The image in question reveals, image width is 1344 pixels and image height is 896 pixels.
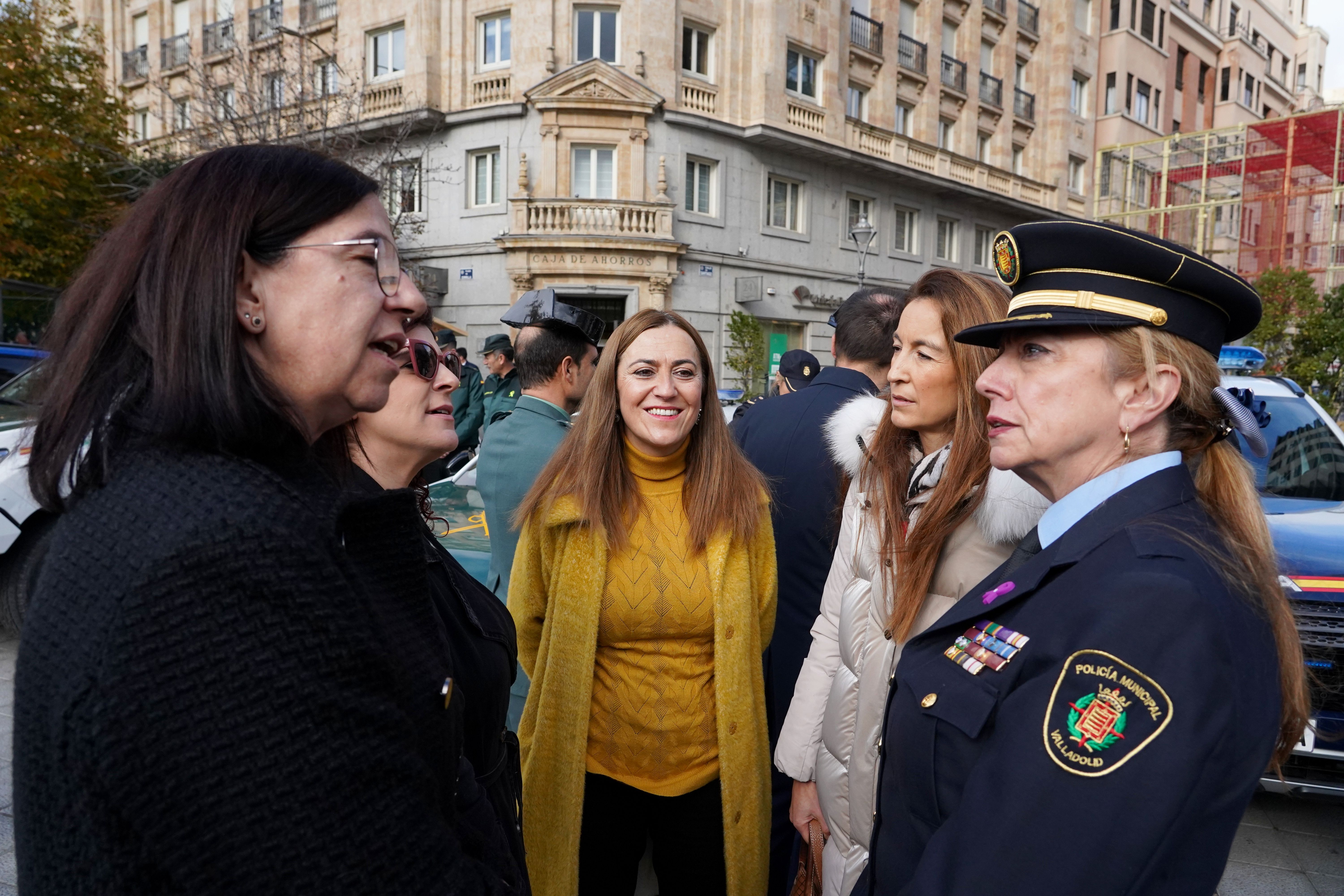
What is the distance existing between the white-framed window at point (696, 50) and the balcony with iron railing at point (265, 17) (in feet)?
32.5

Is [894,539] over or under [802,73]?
under

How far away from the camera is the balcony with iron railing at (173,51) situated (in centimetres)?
Result: 2453

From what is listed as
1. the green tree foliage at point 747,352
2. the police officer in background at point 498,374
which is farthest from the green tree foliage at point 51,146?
the green tree foliage at point 747,352

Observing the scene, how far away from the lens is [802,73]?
22219mm

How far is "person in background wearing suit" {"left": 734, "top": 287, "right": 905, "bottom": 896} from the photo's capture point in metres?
3.43

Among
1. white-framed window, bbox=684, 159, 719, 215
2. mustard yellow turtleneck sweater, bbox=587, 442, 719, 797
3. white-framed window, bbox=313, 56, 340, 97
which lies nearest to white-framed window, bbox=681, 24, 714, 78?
white-framed window, bbox=684, 159, 719, 215

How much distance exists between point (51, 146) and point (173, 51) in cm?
1576

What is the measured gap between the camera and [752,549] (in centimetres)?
288

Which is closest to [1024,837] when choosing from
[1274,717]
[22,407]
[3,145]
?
[1274,717]

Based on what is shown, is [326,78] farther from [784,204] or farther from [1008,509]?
[1008,509]

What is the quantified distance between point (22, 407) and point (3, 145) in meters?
14.5

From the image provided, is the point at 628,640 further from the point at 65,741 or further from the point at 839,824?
the point at 65,741

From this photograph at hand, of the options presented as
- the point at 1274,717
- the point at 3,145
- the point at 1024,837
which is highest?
the point at 3,145

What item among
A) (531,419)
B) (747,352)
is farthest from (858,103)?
(531,419)
